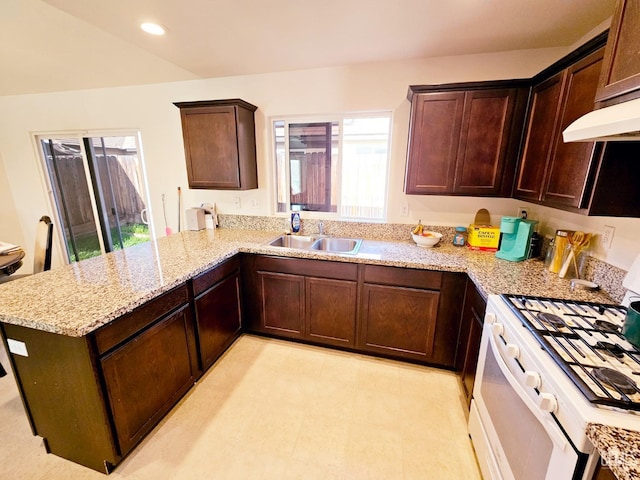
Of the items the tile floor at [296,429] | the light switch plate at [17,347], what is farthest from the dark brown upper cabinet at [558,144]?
the light switch plate at [17,347]

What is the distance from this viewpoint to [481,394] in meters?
1.40

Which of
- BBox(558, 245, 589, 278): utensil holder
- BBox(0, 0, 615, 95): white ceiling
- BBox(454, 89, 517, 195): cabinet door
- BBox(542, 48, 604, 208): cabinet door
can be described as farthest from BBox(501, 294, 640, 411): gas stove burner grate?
BBox(0, 0, 615, 95): white ceiling

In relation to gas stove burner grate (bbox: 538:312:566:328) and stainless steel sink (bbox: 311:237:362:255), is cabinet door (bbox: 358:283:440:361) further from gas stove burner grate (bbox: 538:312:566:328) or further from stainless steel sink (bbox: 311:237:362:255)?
gas stove burner grate (bbox: 538:312:566:328)

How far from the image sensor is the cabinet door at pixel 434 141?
1.92 metres

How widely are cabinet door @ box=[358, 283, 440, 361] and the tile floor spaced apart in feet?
0.58

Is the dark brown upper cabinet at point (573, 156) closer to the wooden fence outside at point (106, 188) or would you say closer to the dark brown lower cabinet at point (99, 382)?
the dark brown lower cabinet at point (99, 382)

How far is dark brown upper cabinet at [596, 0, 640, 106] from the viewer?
89 centimetres

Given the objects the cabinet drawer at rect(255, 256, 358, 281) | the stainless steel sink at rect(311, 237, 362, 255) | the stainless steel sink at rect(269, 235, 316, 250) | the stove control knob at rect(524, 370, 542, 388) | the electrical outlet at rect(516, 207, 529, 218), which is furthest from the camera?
the stainless steel sink at rect(269, 235, 316, 250)

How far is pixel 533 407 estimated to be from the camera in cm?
89

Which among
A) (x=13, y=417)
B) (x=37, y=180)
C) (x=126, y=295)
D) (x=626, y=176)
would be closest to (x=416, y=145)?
(x=626, y=176)

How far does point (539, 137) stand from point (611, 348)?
52.1 inches

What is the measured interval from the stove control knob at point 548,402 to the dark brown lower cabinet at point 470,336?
0.71 metres

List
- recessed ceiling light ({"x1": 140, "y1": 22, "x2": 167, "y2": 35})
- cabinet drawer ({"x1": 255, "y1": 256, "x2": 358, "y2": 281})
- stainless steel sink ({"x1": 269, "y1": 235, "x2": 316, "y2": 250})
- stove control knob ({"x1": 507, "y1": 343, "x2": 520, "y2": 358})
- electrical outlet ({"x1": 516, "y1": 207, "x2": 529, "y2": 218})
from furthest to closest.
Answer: stainless steel sink ({"x1": 269, "y1": 235, "x2": 316, "y2": 250})
electrical outlet ({"x1": 516, "y1": 207, "x2": 529, "y2": 218})
cabinet drawer ({"x1": 255, "y1": 256, "x2": 358, "y2": 281})
recessed ceiling light ({"x1": 140, "y1": 22, "x2": 167, "y2": 35})
stove control knob ({"x1": 507, "y1": 343, "x2": 520, "y2": 358})

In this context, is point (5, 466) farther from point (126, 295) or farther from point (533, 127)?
point (533, 127)
